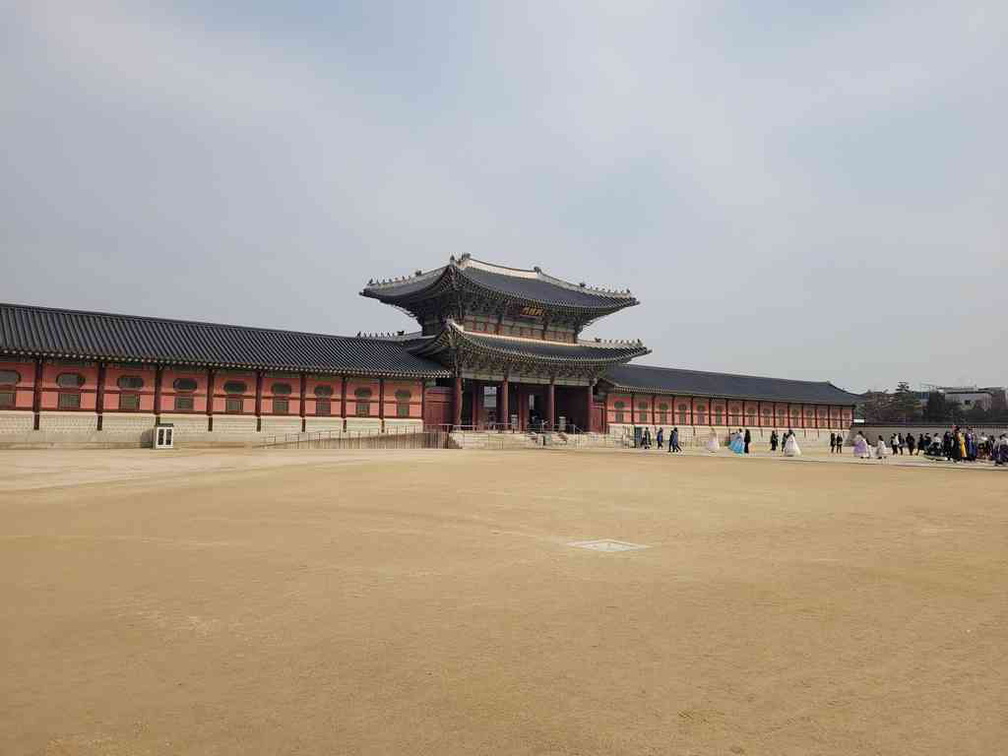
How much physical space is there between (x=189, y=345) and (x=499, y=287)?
2098cm

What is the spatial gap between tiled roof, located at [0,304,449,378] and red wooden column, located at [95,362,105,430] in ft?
3.34

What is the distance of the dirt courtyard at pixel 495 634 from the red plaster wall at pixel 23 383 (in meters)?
23.8

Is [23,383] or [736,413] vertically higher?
[23,383]

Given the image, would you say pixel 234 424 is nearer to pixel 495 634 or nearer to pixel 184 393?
pixel 184 393

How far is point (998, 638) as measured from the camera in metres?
5.11

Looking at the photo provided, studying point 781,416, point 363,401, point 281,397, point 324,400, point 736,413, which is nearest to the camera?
point 281,397

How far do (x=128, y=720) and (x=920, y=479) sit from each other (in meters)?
22.7

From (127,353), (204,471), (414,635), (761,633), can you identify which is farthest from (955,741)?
(127,353)

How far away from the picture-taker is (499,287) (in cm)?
4825

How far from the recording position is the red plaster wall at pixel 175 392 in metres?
34.6

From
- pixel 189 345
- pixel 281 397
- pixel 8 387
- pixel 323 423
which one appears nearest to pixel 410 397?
pixel 323 423

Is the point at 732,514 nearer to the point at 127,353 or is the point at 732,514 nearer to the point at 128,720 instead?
the point at 128,720

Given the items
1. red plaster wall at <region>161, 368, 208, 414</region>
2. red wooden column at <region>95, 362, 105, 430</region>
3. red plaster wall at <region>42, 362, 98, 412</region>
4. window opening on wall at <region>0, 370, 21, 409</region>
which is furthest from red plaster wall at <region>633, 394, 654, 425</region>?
window opening on wall at <region>0, 370, 21, 409</region>

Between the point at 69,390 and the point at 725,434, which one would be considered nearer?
the point at 69,390
